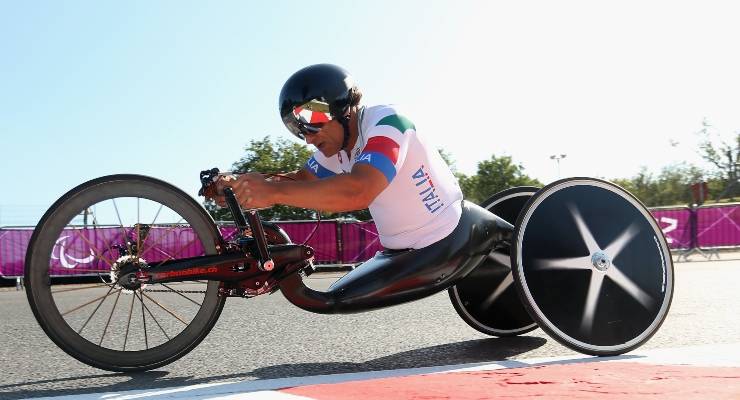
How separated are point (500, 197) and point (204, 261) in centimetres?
202

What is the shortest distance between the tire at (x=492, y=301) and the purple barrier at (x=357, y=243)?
745 inches

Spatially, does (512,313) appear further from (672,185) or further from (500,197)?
(672,185)

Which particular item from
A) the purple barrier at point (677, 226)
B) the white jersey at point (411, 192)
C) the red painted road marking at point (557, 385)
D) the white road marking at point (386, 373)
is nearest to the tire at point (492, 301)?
the white jersey at point (411, 192)

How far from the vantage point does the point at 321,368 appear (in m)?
3.27

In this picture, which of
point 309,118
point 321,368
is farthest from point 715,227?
point 321,368

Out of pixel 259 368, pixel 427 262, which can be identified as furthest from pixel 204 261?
pixel 427 262

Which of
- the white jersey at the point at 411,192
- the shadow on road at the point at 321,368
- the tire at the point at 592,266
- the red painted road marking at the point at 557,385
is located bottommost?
the shadow on road at the point at 321,368

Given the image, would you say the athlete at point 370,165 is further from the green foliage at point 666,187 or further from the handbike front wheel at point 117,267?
the green foliage at point 666,187

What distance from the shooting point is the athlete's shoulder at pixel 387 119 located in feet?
11.2

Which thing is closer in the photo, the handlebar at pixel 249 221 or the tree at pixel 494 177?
the handlebar at pixel 249 221

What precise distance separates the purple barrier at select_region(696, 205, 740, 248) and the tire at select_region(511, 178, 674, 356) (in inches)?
937

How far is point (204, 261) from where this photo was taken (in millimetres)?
3322

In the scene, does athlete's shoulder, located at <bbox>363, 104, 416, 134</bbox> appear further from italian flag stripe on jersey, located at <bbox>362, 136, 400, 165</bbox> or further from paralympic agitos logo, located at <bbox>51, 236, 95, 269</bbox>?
paralympic agitos logo, located at <bbox>51, 236, 95, 269</bbox>

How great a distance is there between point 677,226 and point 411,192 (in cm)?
2459
